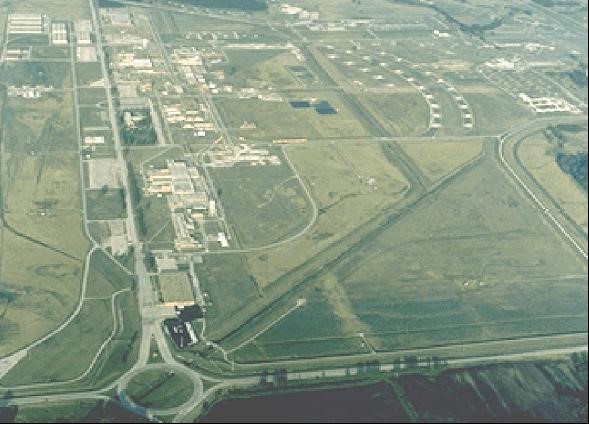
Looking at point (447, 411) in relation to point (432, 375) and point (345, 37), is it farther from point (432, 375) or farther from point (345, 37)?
point (345, 37)

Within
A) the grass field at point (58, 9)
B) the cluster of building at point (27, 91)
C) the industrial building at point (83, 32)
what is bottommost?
the cluster of building at point (27, 91)

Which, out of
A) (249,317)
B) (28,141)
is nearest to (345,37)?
(28,141)

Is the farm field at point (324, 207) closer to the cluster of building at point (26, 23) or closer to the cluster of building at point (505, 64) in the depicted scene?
the cluster of building at point (505, 64)

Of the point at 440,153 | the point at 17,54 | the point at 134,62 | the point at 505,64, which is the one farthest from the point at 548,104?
the point at 17,54

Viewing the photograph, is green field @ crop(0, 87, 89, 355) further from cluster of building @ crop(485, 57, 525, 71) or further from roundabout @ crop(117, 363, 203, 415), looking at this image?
cluster of building @ crop(485, 57, 525, 71)

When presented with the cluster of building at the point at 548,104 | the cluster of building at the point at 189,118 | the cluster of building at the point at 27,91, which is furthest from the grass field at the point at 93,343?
the cluster of building at the point at 548,104

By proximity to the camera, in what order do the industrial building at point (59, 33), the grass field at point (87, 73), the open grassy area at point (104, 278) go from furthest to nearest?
the industrial building at point (59, 33)
the grass field at point (87, 73)
the open grassy area at point (104, 278)
